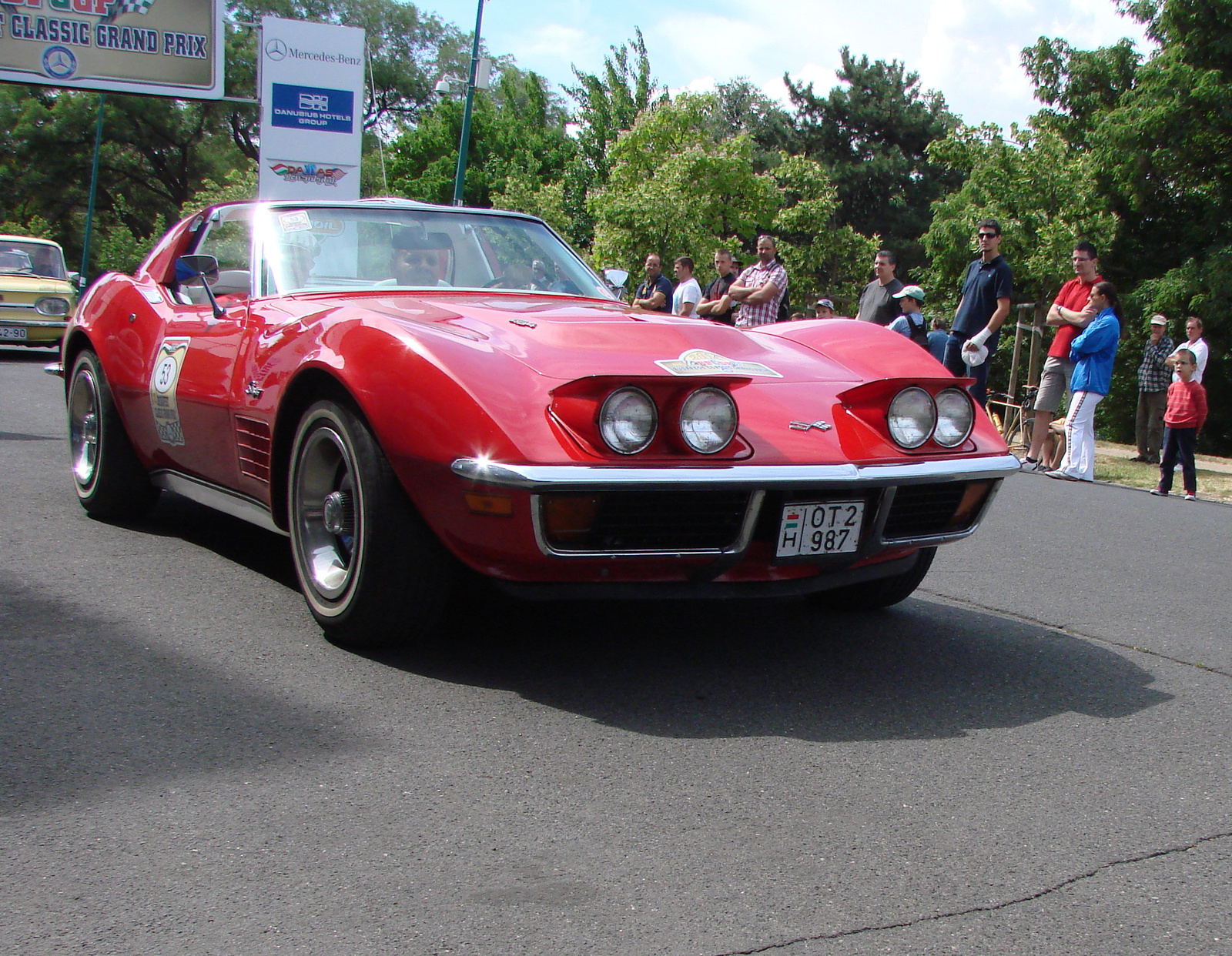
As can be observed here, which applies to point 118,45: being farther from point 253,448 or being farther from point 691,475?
point 691,475

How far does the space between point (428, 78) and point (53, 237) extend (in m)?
19.7

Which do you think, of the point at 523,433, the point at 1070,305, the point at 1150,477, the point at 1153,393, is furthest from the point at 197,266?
the point at 1153,393

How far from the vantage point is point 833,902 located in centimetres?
213

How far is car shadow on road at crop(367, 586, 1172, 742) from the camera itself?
3107 mm

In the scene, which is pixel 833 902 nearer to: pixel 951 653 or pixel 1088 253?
pixel 951 653

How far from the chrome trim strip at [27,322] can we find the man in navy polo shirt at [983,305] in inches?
496

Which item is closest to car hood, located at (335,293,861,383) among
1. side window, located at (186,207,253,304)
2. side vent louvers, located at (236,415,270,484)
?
side vent louvers, located at (236,415,270,484)

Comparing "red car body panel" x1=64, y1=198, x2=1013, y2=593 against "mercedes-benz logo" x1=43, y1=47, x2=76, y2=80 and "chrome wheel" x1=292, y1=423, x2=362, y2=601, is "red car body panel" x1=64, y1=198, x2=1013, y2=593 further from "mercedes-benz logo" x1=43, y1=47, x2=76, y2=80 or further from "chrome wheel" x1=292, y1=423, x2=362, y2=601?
"mercedes-benz logo" x1=43, y1=47, x2=76, y2=80

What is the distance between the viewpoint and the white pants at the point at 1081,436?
9570mm

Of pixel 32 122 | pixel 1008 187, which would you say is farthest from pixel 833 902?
pixel 32 122

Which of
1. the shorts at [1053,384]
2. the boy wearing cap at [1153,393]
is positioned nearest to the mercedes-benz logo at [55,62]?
the boy wearing cap at [1153,393]

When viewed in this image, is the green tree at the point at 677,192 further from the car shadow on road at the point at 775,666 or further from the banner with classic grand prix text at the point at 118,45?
the car shadow on road at the point at 775,666

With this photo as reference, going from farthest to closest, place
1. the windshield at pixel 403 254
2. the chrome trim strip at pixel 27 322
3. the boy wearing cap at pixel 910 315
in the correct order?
the chrome trim strip at pixel 27 322 → the boy wearing cap at pixel 910 315 → the windshield at pixel 403 254

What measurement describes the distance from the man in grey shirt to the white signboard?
43.9 ft
